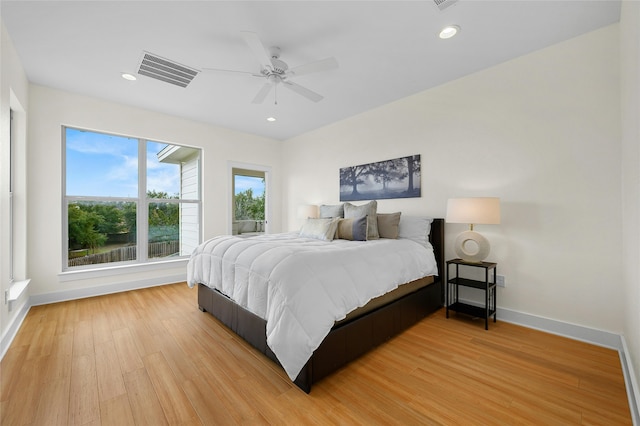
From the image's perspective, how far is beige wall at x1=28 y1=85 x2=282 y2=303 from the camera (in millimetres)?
3234

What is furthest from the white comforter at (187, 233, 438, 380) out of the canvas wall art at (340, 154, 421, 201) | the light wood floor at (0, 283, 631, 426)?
the canvas wall art at (340, 154, 421, 201)

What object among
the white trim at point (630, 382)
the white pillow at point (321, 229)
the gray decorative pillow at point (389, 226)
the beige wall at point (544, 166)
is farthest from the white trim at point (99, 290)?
the white trim at point (630, 382)

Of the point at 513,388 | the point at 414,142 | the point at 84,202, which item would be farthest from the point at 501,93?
the point at 84,202

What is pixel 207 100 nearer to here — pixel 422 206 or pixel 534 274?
pixel 422 206

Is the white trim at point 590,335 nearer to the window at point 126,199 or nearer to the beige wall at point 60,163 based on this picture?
the beige wall at point 60,163

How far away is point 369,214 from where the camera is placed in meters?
3.24

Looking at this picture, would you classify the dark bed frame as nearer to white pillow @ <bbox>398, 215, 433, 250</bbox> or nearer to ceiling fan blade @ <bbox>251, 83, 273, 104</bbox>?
white pillow @ <bbox>398, 215, 433, 250</bbox>

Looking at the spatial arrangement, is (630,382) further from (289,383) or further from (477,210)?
(289,383)

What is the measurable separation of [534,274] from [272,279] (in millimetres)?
2542

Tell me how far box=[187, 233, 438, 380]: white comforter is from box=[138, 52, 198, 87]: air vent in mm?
1923

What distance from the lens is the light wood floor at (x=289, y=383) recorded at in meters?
1.47

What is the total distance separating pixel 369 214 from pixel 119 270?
3581 millimetres

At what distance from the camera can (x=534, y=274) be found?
102 inches

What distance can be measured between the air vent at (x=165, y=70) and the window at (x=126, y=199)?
148 cm
